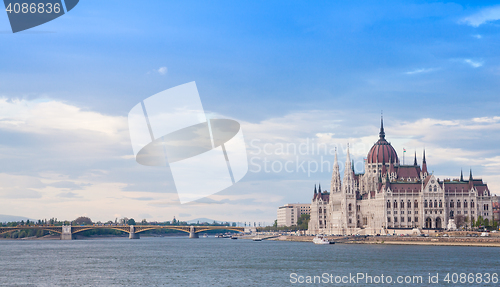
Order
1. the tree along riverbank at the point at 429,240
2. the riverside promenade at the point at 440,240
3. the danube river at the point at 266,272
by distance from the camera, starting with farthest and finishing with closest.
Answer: the riverside promenade at the point at 440,240, the tree along riverbank at the point at 429,240, the danube river at the point at 266,272

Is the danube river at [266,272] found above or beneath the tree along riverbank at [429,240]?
beneath

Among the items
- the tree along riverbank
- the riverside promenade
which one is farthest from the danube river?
the riverside promenade

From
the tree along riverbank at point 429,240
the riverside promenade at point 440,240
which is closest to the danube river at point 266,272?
the tree along riverbank at point 429,240

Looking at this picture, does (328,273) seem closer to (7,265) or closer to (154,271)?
(154,271)

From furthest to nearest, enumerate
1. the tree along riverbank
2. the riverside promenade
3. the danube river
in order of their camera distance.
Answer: the riverside promenade < the tree along riverbank < the danube river

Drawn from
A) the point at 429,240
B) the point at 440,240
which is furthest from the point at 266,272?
the point at 429,240

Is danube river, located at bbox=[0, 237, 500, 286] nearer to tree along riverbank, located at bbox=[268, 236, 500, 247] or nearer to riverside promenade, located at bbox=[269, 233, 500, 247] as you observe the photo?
tree along riverbank, located at bbox=[268, 236, 500, 247]

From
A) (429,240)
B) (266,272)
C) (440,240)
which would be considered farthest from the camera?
(429,240)

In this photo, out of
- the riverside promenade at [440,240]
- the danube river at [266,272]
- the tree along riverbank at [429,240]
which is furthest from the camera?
the riverside promenade at [440,240]

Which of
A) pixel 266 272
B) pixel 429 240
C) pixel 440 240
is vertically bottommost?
pixel 266 272

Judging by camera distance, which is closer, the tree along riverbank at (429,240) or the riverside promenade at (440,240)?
the tree along riverbank at (429,240)

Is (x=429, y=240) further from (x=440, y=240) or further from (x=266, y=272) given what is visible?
(x=266, y=272)

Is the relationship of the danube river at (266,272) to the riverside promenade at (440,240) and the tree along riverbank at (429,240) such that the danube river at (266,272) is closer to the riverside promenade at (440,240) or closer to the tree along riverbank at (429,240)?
the tree along riverbank at (429,240)

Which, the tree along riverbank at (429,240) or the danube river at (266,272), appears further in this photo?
the tree along riverbank at (429,240)
